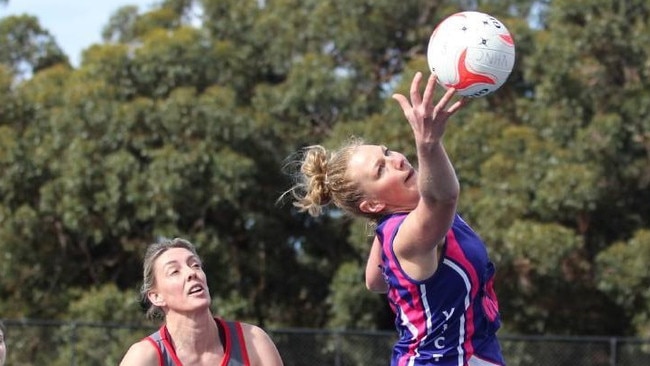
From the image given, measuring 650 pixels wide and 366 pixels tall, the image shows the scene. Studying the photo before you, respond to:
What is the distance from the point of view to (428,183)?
3.44m

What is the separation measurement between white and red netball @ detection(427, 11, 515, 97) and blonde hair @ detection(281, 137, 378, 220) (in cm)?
45

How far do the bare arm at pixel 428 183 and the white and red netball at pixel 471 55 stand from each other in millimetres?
156

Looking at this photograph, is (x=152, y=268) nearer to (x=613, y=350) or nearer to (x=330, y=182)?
(x=330, y=182)

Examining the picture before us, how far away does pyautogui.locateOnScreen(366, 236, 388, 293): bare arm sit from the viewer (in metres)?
4.26

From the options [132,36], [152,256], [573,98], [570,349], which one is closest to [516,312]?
[570,349]

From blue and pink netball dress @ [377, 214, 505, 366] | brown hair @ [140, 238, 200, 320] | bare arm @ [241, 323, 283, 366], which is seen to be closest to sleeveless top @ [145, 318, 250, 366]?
bare arm @ [241, 323, 283, 366]

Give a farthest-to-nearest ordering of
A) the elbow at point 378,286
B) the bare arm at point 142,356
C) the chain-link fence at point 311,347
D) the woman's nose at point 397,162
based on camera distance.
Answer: the chain-link fence at point 311,347 → the bare arm at point 142,356 → the elbow at point 378,286 → the woman's nose at point 397,162

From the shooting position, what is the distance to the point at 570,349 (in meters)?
13.2

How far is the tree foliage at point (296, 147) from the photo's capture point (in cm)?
1396

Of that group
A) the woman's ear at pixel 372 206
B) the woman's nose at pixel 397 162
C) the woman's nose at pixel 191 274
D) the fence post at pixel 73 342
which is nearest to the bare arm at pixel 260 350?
the woman's nose at pixel 191 274

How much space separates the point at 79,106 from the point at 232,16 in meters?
2.90

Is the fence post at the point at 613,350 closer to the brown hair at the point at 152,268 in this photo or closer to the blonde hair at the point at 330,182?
the brown hair at the point at 152,268

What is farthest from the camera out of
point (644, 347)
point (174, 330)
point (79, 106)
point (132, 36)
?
point (132, 36)

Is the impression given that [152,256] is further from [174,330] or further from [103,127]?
[103,127]
